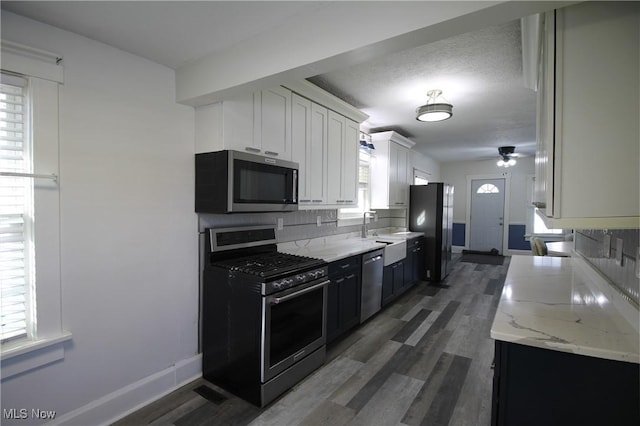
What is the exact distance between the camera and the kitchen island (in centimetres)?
110

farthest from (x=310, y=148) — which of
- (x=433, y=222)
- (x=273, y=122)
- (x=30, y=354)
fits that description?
(x=433, y=222)

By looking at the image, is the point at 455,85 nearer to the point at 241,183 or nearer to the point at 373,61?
the point at 373,61

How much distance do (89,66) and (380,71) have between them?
2065 millimetres

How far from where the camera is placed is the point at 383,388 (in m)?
2.32

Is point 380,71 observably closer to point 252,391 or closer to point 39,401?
point 252,391

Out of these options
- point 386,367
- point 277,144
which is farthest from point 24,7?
point 386,367

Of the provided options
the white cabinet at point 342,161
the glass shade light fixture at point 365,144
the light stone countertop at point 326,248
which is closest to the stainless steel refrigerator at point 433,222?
the glass shade light fixture at point 365,144

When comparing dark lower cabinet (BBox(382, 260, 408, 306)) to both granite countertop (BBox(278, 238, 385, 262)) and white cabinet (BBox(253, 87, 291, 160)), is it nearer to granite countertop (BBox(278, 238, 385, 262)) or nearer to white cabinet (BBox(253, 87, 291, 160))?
granite countertop (BBox(278, 238, 385, 262))

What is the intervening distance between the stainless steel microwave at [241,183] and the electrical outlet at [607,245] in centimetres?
207

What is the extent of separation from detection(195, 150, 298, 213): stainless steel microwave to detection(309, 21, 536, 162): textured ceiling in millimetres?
1046

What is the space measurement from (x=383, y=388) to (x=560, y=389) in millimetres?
1367

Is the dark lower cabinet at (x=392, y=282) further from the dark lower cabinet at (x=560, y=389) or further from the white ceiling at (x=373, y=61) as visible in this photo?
the dark lower cabinet at (x=560, y=389)

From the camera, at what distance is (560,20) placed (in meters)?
Result: 1.20
